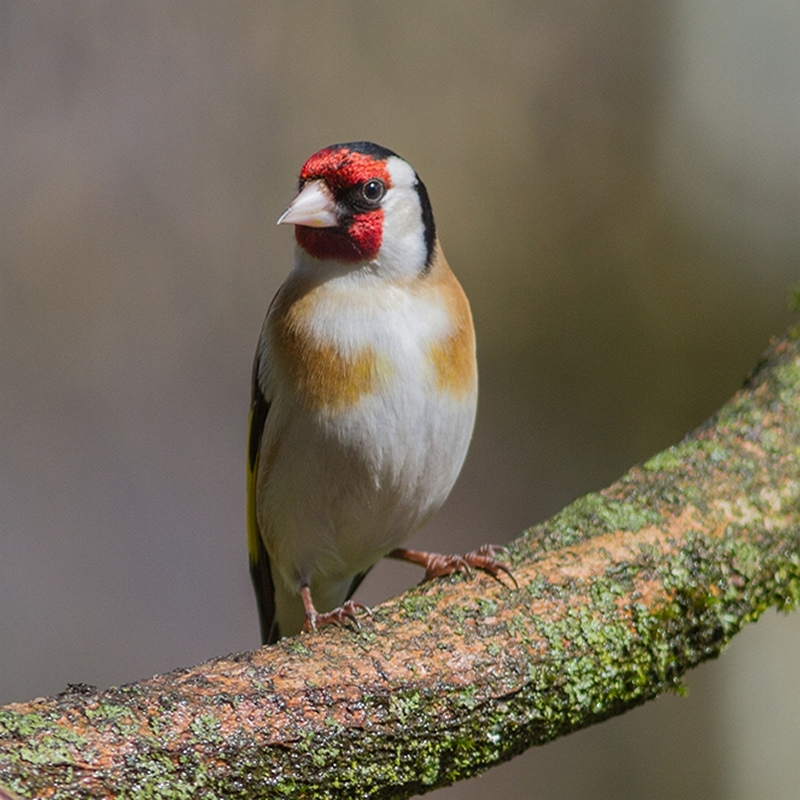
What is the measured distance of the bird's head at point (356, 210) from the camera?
2.06 m

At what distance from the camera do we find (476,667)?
5.57ft

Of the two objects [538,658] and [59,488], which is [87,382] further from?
[538,658]

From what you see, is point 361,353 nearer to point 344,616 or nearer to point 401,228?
point 401,228

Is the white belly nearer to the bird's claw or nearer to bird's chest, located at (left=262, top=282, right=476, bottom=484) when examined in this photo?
bird's chest, located at (left=262, top=282, right=476, bottom=484)

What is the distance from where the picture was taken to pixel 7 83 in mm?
3729

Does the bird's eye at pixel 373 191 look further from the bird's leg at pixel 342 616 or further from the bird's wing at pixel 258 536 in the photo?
the bird's leg at pixel 342 616

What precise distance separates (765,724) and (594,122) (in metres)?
2.73

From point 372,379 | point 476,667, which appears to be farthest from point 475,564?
point 372,379

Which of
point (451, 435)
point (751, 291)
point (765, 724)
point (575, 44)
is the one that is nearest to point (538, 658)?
point (451, 435)

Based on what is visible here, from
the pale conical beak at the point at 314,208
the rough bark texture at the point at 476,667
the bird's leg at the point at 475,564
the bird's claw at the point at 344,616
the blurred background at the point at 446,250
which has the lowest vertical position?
the rough bark texture at the point at 476,667

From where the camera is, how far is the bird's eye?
2102 millimetres

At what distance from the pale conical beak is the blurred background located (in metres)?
2.01

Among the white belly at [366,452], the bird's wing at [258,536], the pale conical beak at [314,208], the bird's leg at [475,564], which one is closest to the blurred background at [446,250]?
the bird's wing at [258,536]

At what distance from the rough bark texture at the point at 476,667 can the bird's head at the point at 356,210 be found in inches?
24.7
